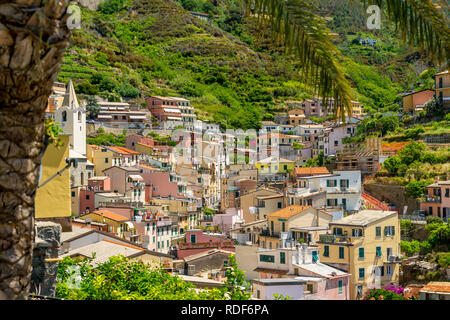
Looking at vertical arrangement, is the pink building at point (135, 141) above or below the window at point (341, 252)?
above

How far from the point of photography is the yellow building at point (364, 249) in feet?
83.9

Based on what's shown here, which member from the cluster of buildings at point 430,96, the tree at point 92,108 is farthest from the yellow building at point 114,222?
the tree at point 92,108

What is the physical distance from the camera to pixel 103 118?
70562 mm

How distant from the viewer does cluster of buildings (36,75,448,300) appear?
2064 cm

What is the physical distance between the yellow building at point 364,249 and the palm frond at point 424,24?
70.1 ft

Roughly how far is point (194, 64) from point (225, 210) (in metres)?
67.1

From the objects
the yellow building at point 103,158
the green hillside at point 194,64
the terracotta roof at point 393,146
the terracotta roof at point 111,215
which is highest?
the green hillside at point 194,64

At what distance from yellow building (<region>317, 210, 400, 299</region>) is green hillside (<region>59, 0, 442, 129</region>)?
1847 inches

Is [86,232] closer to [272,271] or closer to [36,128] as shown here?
[272,271]

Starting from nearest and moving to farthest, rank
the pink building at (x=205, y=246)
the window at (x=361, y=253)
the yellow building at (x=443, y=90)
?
1. the window at (x=361, y=253)
2. the pink building at (x=205, y=246)
3. the yellow building at (x=443, y=90)

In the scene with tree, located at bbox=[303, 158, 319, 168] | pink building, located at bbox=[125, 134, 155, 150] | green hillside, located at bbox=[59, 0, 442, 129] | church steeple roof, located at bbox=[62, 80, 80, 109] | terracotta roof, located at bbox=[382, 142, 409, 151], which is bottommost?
tree, located at bbox=[303, 158, 319, 168]

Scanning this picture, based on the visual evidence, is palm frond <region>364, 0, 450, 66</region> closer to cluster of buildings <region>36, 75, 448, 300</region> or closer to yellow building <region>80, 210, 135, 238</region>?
Answer: cluster of buildings <region>36, 75, 448, 300</region>

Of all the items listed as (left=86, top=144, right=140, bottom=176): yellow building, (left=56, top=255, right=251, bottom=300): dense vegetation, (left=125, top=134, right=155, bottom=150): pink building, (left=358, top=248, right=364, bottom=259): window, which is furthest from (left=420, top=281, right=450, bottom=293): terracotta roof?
(left=125, top=134, right=155, bottom=150): pink building

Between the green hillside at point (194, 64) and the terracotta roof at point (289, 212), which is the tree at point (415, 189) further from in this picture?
the green hillside at point (194, 64)
